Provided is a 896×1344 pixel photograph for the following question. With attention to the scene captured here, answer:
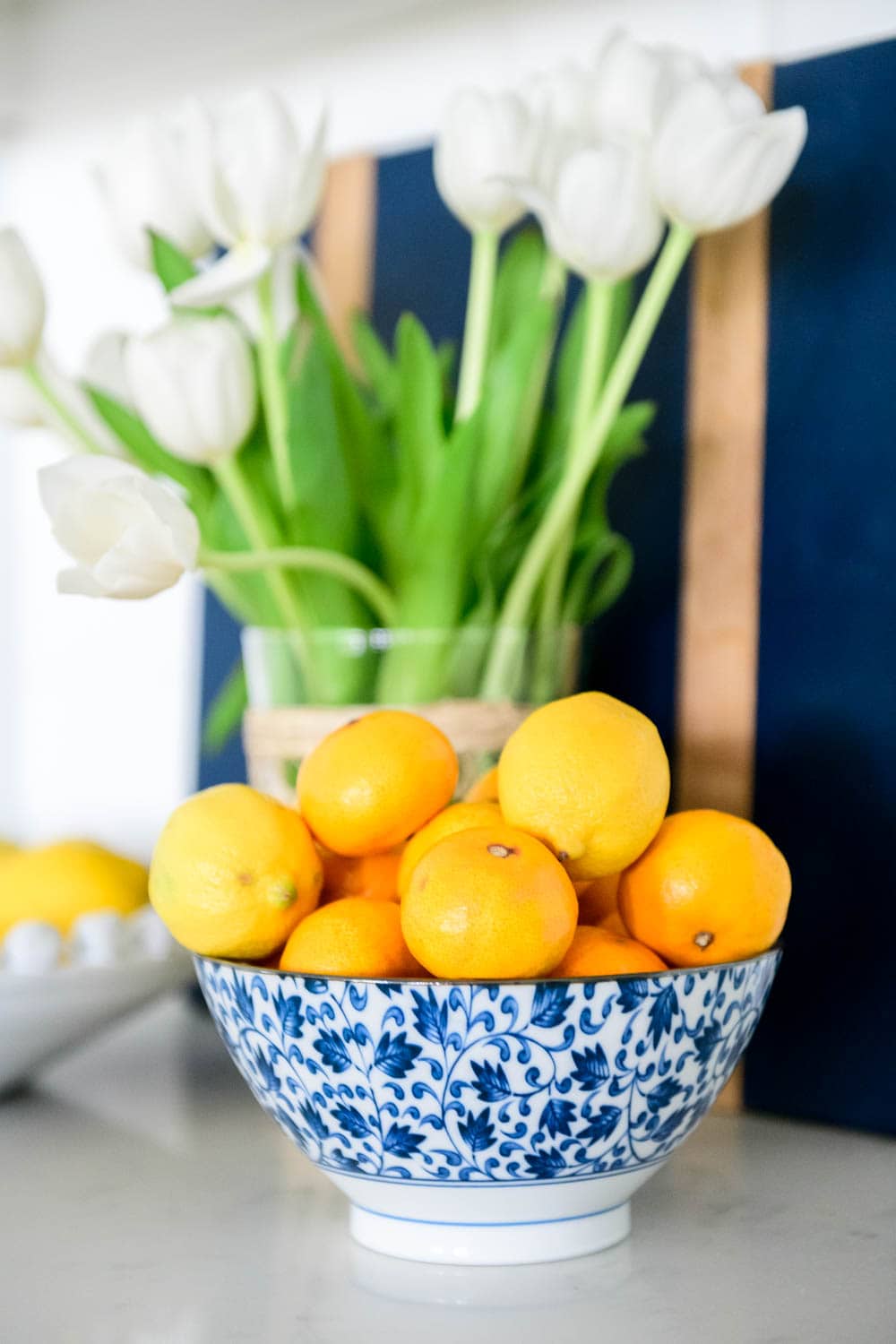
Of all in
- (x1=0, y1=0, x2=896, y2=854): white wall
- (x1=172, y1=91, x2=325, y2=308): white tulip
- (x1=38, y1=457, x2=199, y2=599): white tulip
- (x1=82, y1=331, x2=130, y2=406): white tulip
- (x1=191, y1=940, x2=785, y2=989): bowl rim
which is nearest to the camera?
(x1=191, y1=940, x2=785, y2=989): bowl rim

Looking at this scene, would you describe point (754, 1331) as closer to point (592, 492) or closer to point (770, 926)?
point (770, 926)

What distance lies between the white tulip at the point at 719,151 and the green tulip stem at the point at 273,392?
8.6 inches

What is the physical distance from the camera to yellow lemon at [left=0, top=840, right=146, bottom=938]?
0.90 m

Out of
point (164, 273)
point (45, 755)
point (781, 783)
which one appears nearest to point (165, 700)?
→ point (45, 755)

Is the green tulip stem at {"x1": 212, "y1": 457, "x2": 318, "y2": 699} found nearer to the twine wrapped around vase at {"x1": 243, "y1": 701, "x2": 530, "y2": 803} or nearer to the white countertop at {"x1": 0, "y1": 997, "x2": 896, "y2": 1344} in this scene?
the twine wrapped around vase at {"x1": 243, "y1": 701, "x2": 530, "y2": 803}

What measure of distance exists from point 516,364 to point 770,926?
35 centimetres

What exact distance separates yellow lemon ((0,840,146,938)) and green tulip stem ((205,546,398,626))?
0.84 ft

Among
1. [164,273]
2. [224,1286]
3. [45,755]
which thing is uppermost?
[164,273]

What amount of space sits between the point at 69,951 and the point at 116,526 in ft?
1.02

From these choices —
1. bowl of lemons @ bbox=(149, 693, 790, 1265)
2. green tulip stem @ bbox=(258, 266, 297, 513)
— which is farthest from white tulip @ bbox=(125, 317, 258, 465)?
bowl of lemons @ bbox=(149, 693, 790, 1265)

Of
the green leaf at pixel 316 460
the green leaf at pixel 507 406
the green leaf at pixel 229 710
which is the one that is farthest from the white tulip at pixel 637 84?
the green leaf at pixel 229 710

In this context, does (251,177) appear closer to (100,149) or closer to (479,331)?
(479,331)

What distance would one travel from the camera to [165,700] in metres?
1.16

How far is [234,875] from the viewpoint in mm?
551
